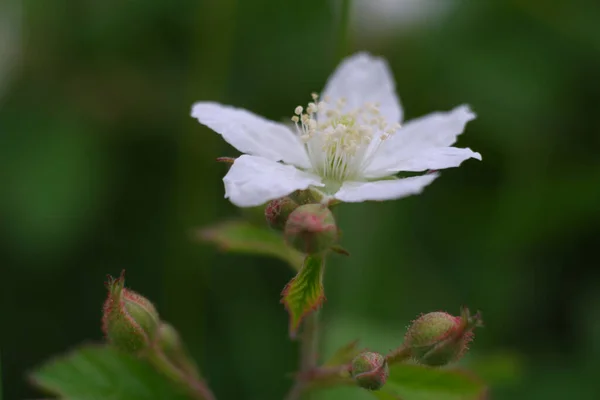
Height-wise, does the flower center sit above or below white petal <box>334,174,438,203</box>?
above

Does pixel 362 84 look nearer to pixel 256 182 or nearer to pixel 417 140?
pixel 417 140

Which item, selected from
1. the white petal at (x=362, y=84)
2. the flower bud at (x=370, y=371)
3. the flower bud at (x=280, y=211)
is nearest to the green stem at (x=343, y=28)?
the white petal at (x=362, y=84)

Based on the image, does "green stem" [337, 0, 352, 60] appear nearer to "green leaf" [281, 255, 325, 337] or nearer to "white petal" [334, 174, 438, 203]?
"white petal" [334, 174, 438, 203]

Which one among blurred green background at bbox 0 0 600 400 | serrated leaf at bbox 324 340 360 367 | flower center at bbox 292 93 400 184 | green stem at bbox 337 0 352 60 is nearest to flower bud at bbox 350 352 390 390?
serrated leaf at bbox 324 340 360 367

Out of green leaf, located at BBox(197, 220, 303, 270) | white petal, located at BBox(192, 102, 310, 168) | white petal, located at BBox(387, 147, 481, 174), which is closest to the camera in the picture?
white petal, located at BBox(387, 147, 481, 174)

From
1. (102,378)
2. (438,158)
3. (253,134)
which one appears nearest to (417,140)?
(438,158)

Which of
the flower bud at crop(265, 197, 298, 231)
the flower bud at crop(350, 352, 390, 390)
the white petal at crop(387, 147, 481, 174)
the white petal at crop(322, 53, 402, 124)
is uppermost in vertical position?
the white petal at crop(322, 53, 402, 124)
